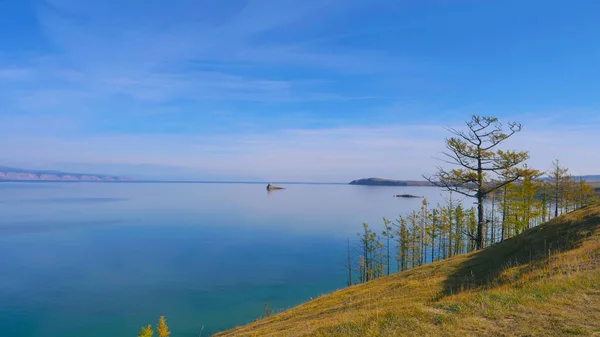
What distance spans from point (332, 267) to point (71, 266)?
49785mm

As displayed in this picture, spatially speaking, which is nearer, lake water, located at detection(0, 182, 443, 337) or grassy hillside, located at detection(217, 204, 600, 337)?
grassy hillside, located at detection(217, 204, 600, 337)

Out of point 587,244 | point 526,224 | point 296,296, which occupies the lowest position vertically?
point 296,296

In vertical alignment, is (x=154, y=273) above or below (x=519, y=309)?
below

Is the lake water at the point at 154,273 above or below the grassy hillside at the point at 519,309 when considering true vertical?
below

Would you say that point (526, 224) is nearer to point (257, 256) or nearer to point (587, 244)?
point (587, 244)

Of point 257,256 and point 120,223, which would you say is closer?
point 257,256

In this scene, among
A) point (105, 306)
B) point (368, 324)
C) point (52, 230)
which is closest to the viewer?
point (368, 324)

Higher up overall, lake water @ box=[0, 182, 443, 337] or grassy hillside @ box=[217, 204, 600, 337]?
grassy hillside @ box=[217, 204, 600, 337]

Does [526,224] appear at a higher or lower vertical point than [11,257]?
higher

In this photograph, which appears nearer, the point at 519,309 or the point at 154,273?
the point at 519,309

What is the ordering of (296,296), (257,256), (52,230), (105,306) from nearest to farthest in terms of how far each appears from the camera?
(105,306) → (296,296) → (257,256) → (52,230)

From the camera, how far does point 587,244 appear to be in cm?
1508

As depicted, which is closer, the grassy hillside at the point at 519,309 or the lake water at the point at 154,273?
the grassy hillside at the point at 519,309

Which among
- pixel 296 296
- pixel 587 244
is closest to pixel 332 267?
pixel 296 296
